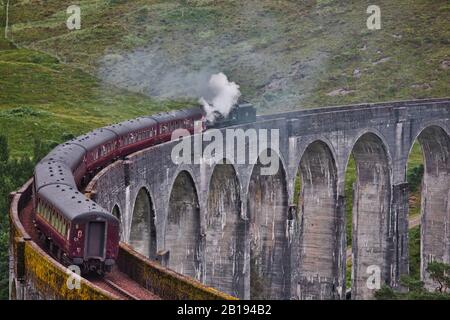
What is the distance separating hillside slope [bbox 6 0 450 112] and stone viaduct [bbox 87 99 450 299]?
105 ft

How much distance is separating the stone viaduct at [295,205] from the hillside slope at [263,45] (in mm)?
32114

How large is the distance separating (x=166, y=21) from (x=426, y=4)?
29.4 m

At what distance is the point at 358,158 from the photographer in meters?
62.5

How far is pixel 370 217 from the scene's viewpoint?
62.7m

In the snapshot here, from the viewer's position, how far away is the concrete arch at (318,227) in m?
57.8

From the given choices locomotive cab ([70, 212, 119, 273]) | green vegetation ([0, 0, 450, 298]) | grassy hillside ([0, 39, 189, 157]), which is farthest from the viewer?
green vegetation ([0, 0, 450, 298])

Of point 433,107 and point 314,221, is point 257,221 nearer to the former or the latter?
point 314,221

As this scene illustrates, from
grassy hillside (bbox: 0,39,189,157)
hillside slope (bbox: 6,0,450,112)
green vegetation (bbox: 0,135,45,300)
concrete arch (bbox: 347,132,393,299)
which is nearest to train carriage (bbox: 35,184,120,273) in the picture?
green vegetation (bbox: 0,135,45,300)

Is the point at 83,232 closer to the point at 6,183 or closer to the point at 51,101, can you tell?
the point at 6,183

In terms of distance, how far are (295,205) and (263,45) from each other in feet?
177

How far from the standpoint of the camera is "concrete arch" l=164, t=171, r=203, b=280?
45.1 m

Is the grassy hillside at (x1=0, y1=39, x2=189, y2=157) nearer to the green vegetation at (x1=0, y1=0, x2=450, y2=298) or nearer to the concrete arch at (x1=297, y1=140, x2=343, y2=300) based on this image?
the green vegetation at (x1=0, y1=0, x2=450, y2=298)

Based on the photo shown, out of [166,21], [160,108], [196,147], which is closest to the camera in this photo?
[196,147]

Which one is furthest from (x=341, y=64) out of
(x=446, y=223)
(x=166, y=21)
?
(x=446, y=223)
